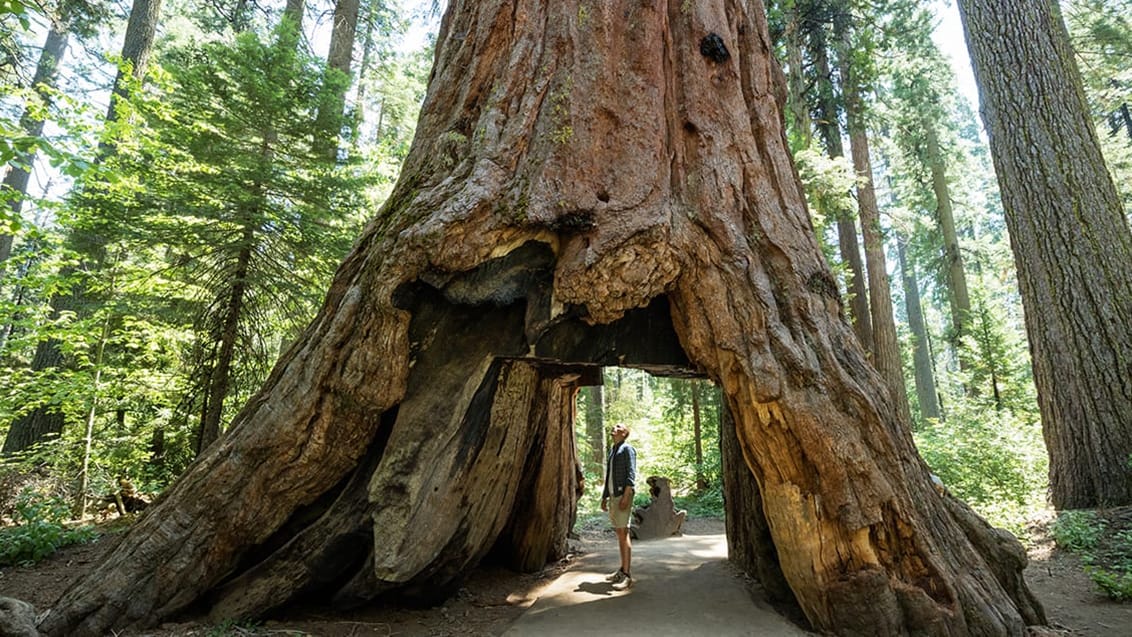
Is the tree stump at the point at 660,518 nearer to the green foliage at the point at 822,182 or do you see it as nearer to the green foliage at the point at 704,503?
the green foliage at the point at 704,503

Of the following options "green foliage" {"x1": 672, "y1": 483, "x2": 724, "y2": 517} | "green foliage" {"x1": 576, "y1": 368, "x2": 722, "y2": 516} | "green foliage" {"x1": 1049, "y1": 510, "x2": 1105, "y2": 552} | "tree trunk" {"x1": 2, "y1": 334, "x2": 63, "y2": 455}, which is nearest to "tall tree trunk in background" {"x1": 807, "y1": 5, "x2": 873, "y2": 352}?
"green foliage" {"x1": 576, "y1": 368, "x2": 722, "y2": 516}

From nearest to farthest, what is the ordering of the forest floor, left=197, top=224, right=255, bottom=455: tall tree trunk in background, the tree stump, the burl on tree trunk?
the burl on tree trunk < the forest floor < left=197, top=224, right=255, bottom=455: tall tree trunk in background < the tree stump

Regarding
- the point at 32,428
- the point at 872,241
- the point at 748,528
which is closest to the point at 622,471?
the point at 748,528

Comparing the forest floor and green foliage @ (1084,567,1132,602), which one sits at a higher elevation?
green foliage @ (1084,567,1132,602)

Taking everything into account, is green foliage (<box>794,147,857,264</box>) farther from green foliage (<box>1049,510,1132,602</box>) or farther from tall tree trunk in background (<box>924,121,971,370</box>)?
tall tree trunk in background (<box>924,121,971,370</box>)

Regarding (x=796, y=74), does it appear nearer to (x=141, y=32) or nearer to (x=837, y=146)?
(x=837, y=146)

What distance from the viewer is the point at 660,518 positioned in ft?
32.3

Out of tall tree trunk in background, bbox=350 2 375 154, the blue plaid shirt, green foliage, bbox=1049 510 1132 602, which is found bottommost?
green foliage, bbox=1049 510 1132 602

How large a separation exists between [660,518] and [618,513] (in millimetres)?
4294

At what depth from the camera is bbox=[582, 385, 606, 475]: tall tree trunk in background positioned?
58.8ft

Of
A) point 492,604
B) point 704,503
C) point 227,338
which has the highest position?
point 227,338

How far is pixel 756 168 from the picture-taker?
4656 mm

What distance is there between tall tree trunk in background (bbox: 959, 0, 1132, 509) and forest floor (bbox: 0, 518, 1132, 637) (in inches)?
40.9

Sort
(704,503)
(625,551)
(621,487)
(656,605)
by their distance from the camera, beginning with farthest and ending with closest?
(704,503)
(621,487)
(625,551)
(656,605)
